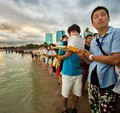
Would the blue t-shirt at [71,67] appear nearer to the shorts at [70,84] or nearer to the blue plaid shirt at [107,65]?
the shorts at [70,84]

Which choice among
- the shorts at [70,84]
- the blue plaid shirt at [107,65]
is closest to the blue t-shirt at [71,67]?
the shorts at [70,84]

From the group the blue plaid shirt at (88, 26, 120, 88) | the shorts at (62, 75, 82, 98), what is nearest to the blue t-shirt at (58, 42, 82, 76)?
the shorts at (62, 75, 82, 98)

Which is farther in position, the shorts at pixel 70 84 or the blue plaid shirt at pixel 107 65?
the shorts at pixel 70 84

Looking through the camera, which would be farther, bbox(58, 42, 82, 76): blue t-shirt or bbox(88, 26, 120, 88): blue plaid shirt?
bbox(58, 42, 82, 76): blue t-shirt

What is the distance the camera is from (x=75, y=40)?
1168mm

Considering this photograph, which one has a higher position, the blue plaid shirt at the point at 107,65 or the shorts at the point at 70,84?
the blue plaid shirt at the point at 107,65

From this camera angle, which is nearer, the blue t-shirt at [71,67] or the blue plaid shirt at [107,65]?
the blue plaid shirt at [107,65]

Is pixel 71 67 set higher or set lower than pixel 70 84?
higher

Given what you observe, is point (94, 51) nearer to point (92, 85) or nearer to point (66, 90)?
point (92, 85)

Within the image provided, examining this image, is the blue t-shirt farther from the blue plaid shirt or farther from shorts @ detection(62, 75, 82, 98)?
the blue plaid shirt

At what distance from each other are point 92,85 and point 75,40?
0.80 meters

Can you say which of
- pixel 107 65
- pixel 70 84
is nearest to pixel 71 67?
pixel 70 84

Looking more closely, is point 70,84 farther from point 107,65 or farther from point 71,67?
point 107,65

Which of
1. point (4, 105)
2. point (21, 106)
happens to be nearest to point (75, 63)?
point (21, 106)
